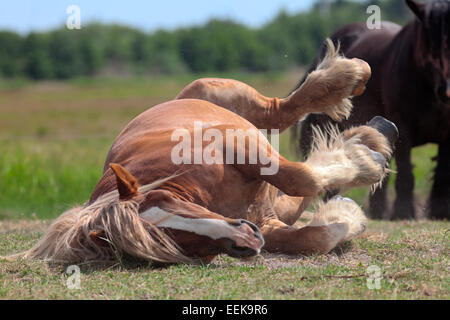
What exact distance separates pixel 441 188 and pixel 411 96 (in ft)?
3.41

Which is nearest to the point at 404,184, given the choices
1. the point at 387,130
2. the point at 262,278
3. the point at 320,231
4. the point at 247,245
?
the point at 387,130

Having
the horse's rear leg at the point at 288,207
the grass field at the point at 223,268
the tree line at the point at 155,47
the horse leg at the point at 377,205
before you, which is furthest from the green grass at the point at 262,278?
the tree line at the point at 155,47

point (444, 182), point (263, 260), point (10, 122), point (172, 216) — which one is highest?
point (172, 216)

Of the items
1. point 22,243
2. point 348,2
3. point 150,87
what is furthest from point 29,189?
point 348,2

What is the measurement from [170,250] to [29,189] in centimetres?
539

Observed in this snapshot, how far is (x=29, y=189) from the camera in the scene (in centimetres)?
838

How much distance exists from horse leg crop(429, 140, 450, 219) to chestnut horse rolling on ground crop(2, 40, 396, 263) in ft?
9.32

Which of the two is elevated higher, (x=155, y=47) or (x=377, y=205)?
(x=155, y=47)

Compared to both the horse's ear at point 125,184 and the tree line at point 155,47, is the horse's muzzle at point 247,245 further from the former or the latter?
the tree line at point 155,47

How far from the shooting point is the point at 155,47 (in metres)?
25.8

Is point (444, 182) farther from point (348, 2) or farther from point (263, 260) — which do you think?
point (348, 2)

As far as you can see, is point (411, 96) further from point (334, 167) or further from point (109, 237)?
point (109, 237)

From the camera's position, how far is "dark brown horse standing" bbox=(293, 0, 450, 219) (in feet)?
20.9
